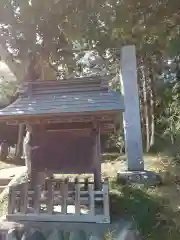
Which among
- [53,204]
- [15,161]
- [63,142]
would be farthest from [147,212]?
[15,161]

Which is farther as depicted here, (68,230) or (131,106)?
(131,106)

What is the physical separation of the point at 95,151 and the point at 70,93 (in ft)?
3.98

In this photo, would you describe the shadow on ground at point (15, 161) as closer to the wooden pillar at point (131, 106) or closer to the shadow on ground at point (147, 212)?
the wooden pillar at point (131, 106)

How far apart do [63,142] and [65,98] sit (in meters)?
0.89

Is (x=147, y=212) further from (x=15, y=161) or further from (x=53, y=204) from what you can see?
(x=15, y=161)

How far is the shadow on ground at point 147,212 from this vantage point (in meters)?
4.88

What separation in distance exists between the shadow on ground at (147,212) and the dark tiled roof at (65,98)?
1.95 m

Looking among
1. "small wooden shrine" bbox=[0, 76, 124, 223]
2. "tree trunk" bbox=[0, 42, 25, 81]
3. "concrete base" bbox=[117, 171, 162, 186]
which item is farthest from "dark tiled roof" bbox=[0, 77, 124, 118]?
"concrete base" bbox=[117, 171, 162, 186]

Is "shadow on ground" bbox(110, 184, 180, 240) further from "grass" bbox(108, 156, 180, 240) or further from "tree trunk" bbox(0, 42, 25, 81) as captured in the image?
"tree trunk" bbox(0, 42, 25, 81)

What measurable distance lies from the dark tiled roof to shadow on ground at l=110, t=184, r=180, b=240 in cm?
195

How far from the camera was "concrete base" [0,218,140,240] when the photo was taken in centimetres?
489

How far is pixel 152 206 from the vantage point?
563cm

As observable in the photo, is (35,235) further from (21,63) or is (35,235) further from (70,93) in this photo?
(21,63)

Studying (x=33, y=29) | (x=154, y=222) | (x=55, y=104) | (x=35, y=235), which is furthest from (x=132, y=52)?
(x=35, y=235)
